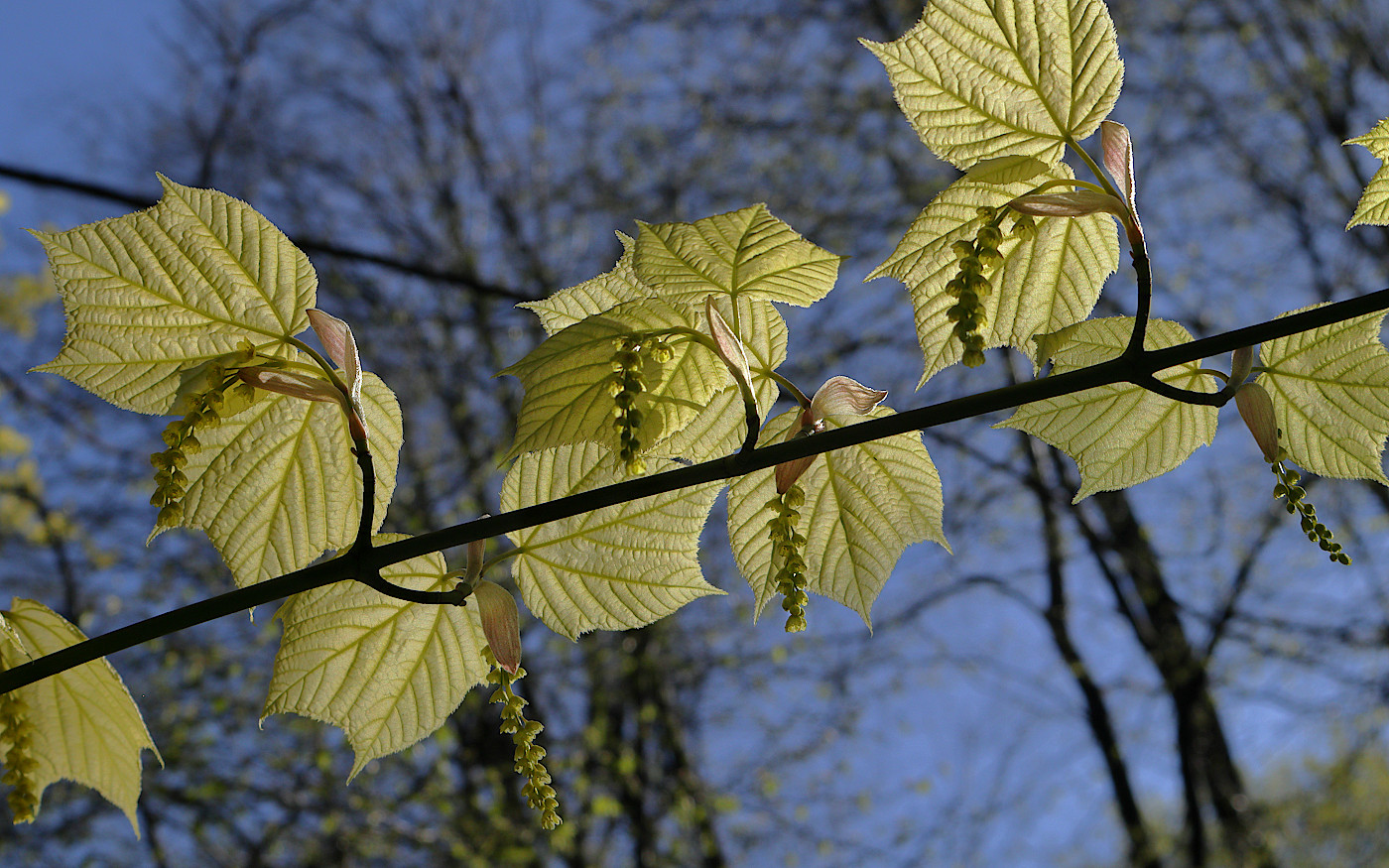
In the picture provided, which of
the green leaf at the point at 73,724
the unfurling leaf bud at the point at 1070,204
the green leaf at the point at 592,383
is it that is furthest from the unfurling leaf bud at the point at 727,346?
the green leaf at the point at 73,724

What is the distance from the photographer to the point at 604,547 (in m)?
0.49

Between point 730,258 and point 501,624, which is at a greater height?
point 730,258

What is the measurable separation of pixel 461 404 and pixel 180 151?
2121mm

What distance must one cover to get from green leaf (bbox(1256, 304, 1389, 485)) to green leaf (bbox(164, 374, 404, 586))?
461 mm

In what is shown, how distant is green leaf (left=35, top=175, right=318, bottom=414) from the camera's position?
1.49 feet

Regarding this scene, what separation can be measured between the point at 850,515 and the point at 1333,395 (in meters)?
0.25

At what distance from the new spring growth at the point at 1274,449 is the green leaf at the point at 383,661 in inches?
15.0

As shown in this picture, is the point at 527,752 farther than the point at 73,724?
No

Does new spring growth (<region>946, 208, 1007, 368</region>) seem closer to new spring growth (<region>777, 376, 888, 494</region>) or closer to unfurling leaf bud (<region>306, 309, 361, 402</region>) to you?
new spring growth (<region>777, 376, 888, 494</region>)

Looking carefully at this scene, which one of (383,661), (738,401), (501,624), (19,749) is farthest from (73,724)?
(738,401)

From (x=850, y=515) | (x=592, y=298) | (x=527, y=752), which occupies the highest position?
(x=592, y=298)

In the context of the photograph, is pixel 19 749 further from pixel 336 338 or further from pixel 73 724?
pixel 336 338

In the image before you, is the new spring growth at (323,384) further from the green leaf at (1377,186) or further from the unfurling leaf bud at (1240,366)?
the green leaf at (1377,186)

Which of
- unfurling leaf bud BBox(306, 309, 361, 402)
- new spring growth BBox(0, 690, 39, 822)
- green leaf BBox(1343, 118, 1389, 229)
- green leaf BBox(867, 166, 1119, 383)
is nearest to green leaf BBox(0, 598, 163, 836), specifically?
new spring growth BBox(0, 690, 39, 822)
